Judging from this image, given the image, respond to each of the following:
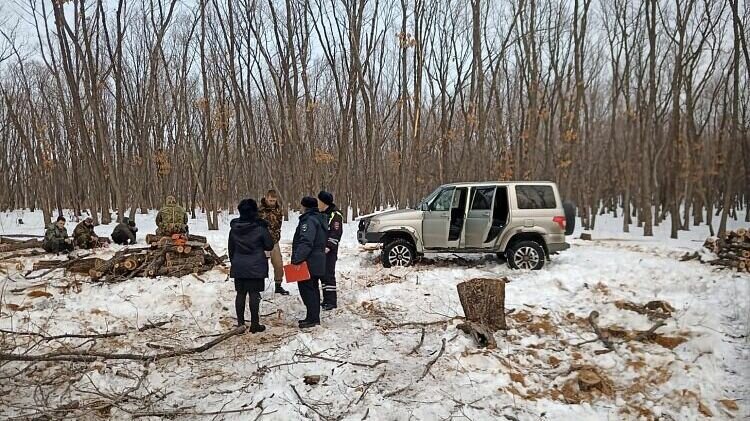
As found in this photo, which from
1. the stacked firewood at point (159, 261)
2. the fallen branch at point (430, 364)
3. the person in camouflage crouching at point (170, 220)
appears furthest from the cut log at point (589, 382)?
the person in camouflage crouching at point (170, 220)

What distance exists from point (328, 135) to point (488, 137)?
1212cm

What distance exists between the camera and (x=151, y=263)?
9.11 m

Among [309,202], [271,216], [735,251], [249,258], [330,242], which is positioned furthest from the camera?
[735,251]

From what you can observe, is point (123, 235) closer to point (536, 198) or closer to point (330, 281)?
point (330, 281)

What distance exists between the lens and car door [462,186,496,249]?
34.3ft

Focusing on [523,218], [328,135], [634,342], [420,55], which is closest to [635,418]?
[634,342]

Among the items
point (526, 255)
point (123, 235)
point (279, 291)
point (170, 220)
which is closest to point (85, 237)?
point (123, 235)

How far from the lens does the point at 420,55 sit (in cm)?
2066

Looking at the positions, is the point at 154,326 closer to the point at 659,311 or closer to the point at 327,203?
the point at 327,203

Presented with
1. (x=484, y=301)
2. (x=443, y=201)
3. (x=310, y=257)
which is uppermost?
(x=443, y=201)

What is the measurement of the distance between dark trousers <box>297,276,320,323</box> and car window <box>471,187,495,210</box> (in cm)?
497

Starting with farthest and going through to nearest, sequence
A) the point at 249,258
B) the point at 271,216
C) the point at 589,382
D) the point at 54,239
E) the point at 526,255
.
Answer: the point at 54,239
the point at 526,255
the point at 271,216
the point at 249,258
the point at 589,382

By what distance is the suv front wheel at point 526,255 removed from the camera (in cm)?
1020

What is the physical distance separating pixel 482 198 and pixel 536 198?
1179 mm
